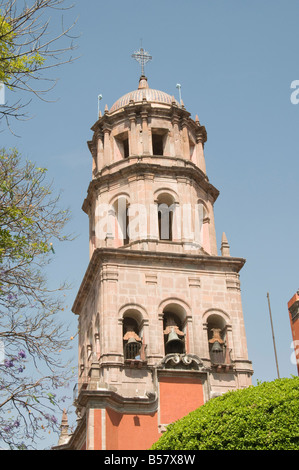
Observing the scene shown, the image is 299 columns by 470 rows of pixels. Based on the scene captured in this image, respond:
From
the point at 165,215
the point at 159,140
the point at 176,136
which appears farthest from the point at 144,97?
the point at 165,215

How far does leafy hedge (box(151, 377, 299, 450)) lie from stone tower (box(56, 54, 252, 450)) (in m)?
4.68

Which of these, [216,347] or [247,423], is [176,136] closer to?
[216,347]

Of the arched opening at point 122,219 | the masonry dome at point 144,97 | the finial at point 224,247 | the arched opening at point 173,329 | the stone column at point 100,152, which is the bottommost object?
the arched opening at point 173,329

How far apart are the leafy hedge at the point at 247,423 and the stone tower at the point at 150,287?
4683mm

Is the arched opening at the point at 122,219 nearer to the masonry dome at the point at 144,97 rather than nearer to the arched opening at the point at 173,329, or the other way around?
the arched opening at the point at 173,329

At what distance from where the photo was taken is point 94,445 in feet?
74.9

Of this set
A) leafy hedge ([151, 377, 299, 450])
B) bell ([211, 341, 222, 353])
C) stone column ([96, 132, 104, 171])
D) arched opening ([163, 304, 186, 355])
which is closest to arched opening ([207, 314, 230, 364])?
bell ([211, 341, 222, 353])

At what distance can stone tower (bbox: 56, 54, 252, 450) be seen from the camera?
80.4 feet

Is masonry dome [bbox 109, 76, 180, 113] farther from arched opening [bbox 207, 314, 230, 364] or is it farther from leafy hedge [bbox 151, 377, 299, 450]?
leafy hedge [bbox 151, 377, 299, 450]

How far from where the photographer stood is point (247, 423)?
17844 millimetres

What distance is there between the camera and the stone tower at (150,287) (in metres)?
24.5

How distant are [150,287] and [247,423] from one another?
31.8ft

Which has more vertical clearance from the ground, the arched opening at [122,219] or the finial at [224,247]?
the arched opening at [122,219]

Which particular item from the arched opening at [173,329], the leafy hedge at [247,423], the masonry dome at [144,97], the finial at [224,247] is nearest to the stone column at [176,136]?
the masonry dome at [144,97]
